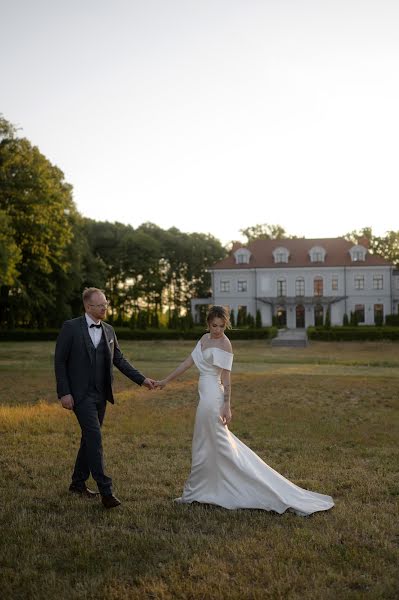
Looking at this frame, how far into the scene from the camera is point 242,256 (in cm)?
5584

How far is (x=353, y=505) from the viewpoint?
Answer: 217 inches

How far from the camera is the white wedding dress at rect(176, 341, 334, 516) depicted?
17.7ft

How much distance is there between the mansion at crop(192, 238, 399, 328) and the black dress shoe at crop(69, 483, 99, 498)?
155 feet

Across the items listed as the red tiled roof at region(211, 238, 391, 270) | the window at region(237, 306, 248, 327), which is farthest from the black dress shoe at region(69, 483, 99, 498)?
the red tiled roof at region(211, 238, 391, 270)

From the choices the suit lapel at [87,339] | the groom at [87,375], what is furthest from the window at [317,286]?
the suit lapel at [87,339]

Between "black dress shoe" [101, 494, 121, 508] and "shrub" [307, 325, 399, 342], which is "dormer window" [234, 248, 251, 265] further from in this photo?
"black dress shoe" [101, 494, 121, 508]

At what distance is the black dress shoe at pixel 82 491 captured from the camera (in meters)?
5.92

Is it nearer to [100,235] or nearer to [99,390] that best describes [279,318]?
[100,235]

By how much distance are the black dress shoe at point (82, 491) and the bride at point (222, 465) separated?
0.97 m

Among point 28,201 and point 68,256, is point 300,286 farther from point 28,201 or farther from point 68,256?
point 28,201

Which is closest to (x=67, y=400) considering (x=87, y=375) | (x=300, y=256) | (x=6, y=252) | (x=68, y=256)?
(x=87, y=375)

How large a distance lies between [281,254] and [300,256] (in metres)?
1.89

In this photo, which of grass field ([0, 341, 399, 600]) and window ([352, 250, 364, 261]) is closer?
grass field ([0, 341, 399, 600])

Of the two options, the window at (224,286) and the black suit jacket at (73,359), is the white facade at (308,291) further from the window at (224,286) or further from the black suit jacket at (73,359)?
the black suit jacket at (73,359)
